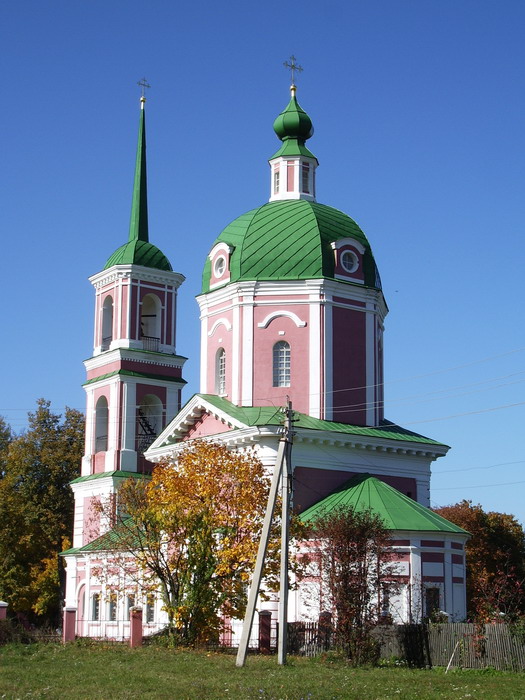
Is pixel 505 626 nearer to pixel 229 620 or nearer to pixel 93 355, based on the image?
pixel 229 620

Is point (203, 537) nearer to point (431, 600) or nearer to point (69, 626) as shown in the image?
point (69, 626)

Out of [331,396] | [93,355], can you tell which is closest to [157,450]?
[331,396]

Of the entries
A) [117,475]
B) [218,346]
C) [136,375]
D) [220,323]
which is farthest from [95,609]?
[220,323]

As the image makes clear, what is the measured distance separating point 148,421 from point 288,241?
1124cm

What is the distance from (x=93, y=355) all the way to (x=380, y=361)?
1316 centimetres

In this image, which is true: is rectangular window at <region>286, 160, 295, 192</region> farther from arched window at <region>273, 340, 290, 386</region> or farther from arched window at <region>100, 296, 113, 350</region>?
arched window at <region>100, 296, 113, 350</region>

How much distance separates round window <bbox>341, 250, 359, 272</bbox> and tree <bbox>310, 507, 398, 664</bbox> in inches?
462

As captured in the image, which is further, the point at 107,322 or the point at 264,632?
the point at 107,322

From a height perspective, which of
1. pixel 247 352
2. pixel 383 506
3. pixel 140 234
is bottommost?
pixel 383 506

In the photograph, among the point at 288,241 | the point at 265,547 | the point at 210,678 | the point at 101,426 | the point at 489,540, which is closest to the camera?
the point at 210,678

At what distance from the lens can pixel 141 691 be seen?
16.4 meters

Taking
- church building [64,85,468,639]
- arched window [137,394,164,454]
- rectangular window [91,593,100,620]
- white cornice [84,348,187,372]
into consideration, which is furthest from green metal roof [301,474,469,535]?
white cornice [84,348,187,372]

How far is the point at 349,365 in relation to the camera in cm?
3338

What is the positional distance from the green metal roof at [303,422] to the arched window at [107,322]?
1034 cm
